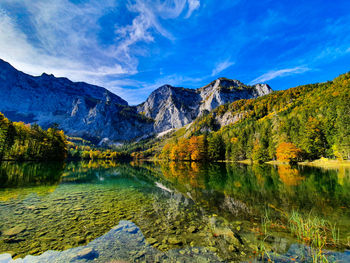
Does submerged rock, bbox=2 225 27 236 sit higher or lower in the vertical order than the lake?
higher

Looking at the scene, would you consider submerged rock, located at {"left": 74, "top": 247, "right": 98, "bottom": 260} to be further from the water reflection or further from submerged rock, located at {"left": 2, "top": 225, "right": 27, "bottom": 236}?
submerged rock, located at {"left": 2, "top": 225, "right": 27, "bottom": 236}

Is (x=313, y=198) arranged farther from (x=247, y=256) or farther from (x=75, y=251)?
(x=75, y=251)

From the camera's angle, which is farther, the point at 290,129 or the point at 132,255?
the point at 290,129

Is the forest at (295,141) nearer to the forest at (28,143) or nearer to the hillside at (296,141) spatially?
the hillside at (296,141)

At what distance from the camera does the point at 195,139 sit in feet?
385

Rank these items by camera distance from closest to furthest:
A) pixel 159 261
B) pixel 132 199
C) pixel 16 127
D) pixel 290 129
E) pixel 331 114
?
pixel 159 261
pixel 132 199
pixel 16 127
pixel 331 114
pixel 290 129

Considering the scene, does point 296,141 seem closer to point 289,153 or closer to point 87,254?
point 289,153

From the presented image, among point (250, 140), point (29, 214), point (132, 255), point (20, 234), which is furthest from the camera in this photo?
point (250, 140)

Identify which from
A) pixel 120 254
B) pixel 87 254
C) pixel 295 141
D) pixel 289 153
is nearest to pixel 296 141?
pixel 295 141

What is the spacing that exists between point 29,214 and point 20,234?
405 cm

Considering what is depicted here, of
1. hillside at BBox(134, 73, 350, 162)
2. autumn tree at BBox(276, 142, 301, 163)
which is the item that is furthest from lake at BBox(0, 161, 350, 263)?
hillside at BBox(134, 73, 350, 162)

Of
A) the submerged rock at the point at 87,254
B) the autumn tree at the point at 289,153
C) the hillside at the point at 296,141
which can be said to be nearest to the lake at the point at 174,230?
the submerged rock at the point at 87,254

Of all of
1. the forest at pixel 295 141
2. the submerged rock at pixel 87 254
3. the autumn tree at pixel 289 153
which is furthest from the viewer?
the autumn tree at pixel 289 153

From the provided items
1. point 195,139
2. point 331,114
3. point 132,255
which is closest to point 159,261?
point 132,255
